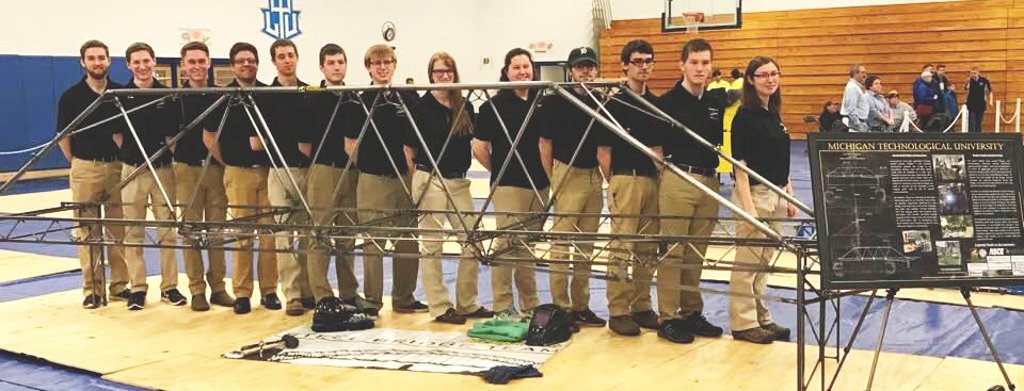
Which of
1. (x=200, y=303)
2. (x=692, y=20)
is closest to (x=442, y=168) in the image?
(x=200, y=303)

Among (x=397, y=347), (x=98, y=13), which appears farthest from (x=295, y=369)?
(x=98, y=13)

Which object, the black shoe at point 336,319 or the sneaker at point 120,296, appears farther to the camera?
the sneaker at point 120,296

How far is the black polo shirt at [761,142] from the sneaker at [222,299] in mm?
4220

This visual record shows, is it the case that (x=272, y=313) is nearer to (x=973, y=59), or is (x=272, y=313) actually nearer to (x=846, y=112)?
(x=846, y=112)

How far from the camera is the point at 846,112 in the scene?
16.2 metres

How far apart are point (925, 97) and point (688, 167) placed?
16.6 metres

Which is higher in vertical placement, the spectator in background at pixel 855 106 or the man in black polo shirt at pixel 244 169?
the spectator in background at pixel 855 106

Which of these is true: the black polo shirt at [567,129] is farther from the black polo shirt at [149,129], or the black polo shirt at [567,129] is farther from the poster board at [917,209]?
the black polo shirt at [149,129]

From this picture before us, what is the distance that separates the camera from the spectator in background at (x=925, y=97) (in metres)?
20.8

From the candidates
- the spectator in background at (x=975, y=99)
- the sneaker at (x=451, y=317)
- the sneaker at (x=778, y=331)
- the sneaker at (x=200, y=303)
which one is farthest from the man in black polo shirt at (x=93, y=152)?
the spectator in background at (x=975, y=99)

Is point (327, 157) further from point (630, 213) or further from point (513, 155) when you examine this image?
point (630, 213)

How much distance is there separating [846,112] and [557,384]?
39.7 ft

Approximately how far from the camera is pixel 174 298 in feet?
26.4

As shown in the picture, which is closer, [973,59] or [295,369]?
[295,369]
